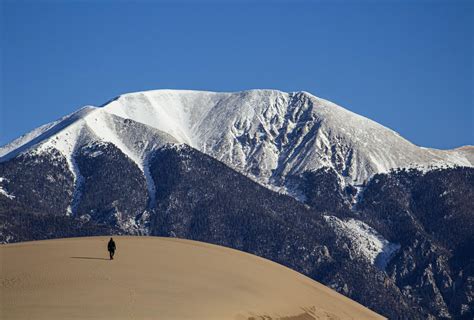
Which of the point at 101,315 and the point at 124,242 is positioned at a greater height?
the point at 124,242

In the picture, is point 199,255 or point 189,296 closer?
point 189,296

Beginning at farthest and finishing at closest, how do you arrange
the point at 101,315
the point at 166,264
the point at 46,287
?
the point at 166,264
the point at 46,287
the point at 101,315

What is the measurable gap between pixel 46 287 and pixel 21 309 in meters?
5.60

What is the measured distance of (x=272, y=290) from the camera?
316ft

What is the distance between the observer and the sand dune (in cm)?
8162

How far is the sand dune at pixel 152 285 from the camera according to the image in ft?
268

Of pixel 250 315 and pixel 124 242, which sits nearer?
pixel 250 315

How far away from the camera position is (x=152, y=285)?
8775 cm

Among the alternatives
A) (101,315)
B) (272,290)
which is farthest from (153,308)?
(272,290)

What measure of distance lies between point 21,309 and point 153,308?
7.77 metres

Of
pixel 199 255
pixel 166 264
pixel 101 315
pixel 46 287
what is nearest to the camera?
pixel 101 315

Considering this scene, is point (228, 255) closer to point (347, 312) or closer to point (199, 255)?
point (199, 255)

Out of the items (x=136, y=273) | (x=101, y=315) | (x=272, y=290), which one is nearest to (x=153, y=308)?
(x=101, y=315)

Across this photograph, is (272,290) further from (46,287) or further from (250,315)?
(46,287)
